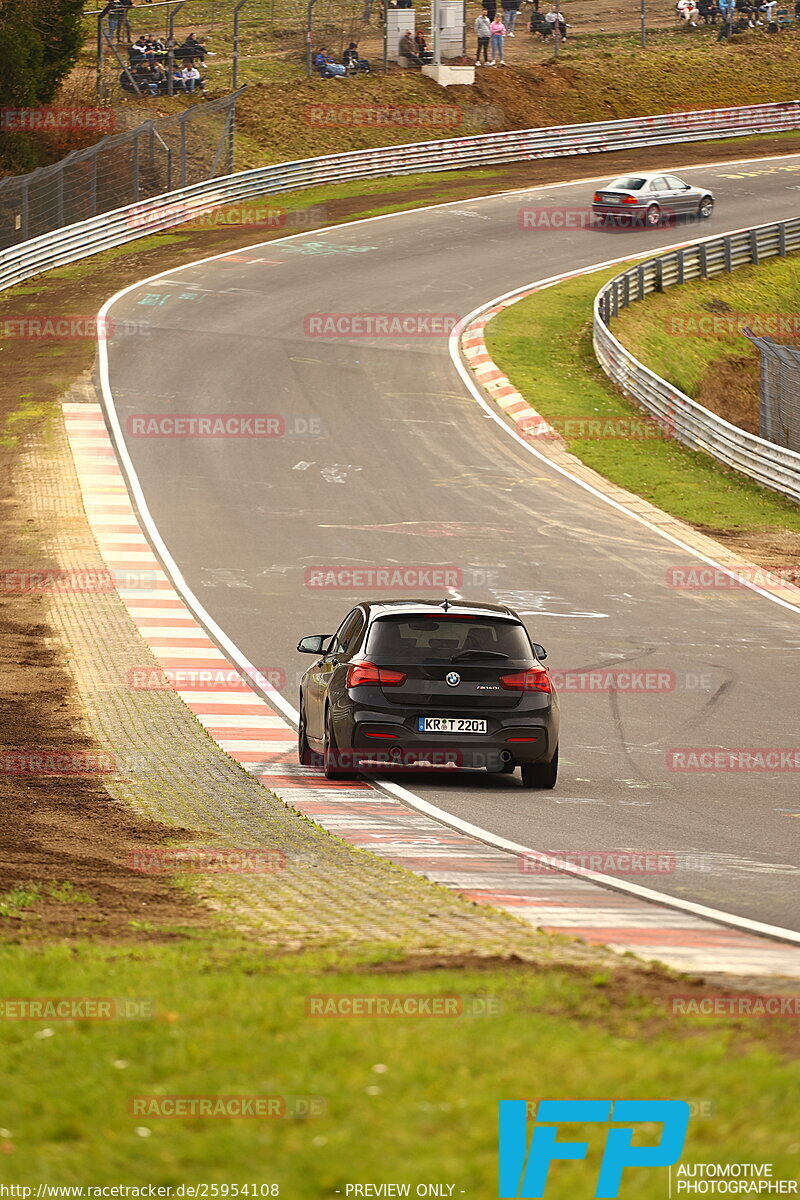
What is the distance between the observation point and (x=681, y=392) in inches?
1409

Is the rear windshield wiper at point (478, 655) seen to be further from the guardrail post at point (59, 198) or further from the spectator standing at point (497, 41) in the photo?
the spectator standing at point (497, 41)

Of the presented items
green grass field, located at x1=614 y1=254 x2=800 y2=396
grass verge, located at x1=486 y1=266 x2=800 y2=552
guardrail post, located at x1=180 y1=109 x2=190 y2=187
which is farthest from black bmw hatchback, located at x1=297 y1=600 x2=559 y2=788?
guardrail post, located at x1=180 y1=109 x2=190 y2=187

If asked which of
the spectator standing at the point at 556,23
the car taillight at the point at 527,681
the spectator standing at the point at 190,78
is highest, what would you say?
the spectator standing at the point at 556,23

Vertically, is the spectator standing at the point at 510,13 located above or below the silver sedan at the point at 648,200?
above

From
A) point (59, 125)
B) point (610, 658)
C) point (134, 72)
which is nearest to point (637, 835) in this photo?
point (610, 658)

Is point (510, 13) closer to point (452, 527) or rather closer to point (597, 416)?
point (597, 416)

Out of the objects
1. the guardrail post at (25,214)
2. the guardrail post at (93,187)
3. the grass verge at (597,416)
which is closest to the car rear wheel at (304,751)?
the grass verge at (597,416)

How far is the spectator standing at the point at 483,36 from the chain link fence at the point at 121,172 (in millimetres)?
12917

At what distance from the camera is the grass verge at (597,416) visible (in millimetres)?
28453

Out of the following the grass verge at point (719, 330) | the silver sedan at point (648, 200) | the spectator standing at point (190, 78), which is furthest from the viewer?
the spectator standing at point (190, 78)

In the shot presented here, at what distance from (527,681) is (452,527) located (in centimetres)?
1349

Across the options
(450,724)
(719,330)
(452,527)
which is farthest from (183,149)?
(450,724)

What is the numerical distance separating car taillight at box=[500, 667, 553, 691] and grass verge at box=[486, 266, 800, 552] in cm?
1513

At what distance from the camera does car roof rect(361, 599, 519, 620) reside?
13.0 metres
